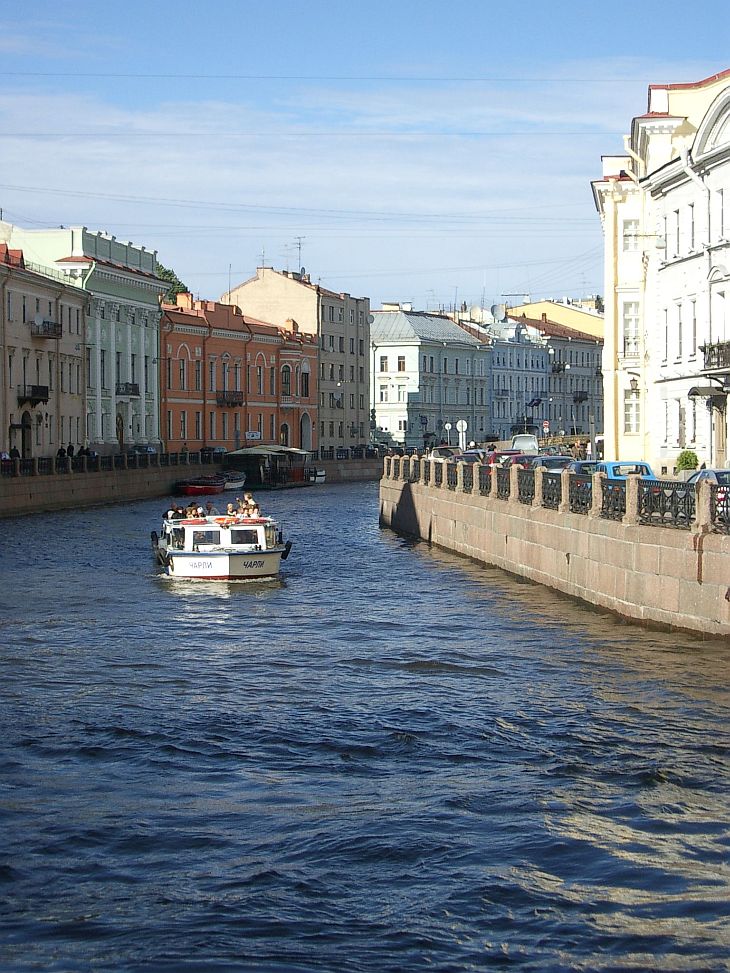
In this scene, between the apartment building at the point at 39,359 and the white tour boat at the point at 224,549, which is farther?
the apartment building at the point at 39,359

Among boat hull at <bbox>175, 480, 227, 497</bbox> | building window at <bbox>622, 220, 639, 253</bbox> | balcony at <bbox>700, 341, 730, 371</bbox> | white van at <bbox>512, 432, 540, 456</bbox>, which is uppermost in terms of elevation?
building window at <bbox>622, 220, 639, 253</bbox>

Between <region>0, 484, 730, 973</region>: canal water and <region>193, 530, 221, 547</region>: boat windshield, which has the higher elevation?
<region>193, 530, 221, 547</region>: boat windshield

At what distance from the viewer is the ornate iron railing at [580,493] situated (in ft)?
88.0

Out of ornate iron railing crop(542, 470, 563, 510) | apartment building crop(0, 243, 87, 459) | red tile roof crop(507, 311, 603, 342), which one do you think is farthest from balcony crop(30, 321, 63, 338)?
red tile roof crop(507, 311, 603, 342)

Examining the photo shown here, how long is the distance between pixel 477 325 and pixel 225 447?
144 feet

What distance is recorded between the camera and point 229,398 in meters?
89.7

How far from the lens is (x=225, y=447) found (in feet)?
295

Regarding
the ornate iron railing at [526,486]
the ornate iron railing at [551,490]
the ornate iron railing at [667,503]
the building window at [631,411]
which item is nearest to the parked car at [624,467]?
the ornate iron railing at [526,486]

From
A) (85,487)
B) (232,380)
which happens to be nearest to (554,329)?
(232,380)

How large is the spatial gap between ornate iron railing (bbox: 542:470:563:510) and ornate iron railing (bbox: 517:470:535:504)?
669 mm

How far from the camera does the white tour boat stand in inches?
1241

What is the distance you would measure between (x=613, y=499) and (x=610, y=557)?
41.6 inches

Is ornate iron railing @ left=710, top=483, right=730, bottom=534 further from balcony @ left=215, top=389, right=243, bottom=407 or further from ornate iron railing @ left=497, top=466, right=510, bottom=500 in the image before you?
balcony @ left=215, top=389, right=243, bottom=407

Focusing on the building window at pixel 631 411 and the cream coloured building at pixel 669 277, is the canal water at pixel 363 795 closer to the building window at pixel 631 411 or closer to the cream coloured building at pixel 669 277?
the cream coloured building at pixel 669 277
